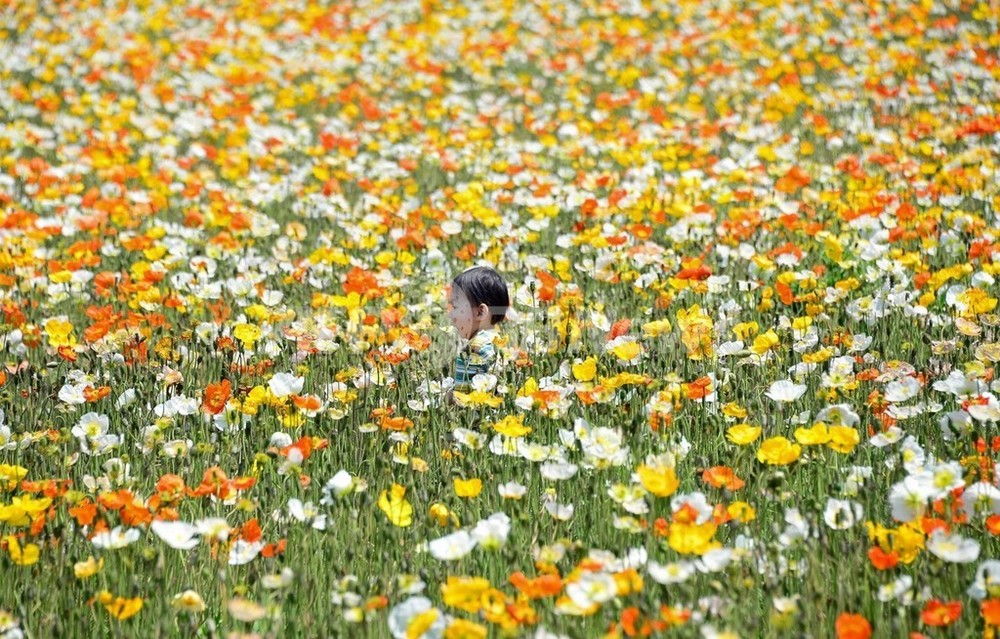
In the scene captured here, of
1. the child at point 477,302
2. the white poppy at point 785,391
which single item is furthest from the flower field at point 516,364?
the child at point 477,302

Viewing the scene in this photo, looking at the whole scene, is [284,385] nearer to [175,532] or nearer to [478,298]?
[175,532]

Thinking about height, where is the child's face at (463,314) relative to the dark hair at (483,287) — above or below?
below

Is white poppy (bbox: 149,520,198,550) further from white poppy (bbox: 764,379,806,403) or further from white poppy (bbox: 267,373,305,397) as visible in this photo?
white poppy (bbox: 764,379,806,403)

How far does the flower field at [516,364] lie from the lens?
2.48 meters

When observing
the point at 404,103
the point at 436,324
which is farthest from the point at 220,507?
the point at 404,103

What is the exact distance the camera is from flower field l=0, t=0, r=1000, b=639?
248 cm

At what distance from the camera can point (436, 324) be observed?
466cm

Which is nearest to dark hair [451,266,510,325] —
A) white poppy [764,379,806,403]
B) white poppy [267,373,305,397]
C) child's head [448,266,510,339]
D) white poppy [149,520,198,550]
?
child's head [448,266,510,339]

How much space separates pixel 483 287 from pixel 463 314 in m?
0.14

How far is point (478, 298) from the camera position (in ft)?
14.6

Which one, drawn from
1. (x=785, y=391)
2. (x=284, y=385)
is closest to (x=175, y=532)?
(x=284, y=385)

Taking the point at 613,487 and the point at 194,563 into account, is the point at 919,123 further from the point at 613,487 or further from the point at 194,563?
the point at 194,563

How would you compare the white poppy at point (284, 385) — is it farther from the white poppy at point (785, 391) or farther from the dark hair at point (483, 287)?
the white poppy at point (785, 391)

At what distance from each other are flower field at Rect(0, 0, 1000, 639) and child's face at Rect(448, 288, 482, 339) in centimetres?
10
